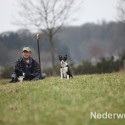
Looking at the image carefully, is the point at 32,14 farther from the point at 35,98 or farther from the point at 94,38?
the point at 94,38

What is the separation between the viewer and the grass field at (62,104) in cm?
705

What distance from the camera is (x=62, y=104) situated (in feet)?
27.7

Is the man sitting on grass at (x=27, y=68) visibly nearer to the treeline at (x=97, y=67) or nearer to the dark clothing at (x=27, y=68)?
the dark clothing at (x=27, y=68)

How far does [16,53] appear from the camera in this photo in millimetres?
68000

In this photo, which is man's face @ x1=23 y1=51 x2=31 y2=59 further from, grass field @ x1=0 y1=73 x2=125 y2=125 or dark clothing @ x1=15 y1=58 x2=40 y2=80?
grass field @ x1=0 y1=73 x2=125 y2=125

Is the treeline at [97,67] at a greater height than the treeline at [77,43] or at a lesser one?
lesser

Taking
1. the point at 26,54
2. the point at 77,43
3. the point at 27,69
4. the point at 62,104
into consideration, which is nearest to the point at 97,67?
the point at 27,69

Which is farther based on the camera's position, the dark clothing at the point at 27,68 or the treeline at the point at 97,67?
the treeline at the point at 97,67

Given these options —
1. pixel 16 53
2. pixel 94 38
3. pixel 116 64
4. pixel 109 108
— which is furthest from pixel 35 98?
pixel 94 38

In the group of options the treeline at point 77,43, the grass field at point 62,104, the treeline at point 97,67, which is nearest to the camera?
the grass field at point 62,104

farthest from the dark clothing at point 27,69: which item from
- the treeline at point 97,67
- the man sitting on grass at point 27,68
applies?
the treeline at point 97,67

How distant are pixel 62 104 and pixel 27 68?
7799 mm

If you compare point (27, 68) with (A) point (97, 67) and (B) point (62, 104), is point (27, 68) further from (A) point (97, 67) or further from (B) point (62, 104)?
(A) point (97, 67)

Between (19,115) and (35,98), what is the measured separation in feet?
6.32
